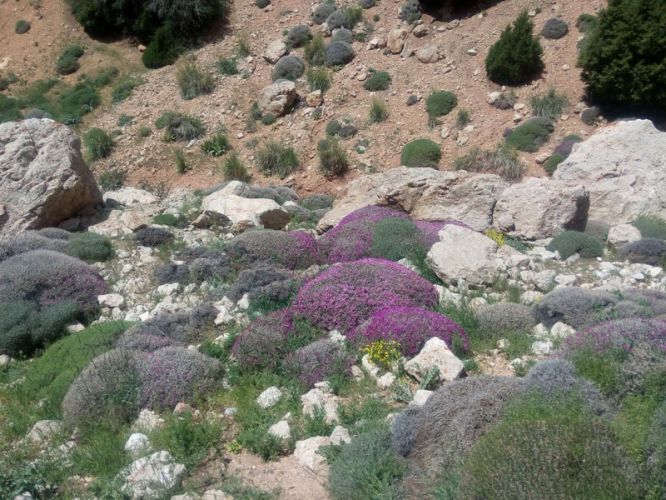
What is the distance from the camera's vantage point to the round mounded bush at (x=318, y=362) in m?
6.07

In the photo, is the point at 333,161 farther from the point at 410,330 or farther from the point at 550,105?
the point at 410,330

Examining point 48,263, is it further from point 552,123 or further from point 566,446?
point 552,123

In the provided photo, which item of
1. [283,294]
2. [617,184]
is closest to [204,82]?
[617,184]

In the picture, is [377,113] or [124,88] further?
[124,88]

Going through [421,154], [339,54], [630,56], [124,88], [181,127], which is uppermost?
[630,56]

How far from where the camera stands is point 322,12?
27125 millimetres

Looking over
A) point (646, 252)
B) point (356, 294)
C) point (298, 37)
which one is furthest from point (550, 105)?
point (356, 294)

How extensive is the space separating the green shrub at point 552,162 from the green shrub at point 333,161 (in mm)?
A: 5788

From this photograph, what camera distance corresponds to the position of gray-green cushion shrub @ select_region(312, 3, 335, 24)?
27.0 m

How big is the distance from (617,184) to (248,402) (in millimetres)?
10047

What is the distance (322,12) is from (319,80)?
4595 millimetres

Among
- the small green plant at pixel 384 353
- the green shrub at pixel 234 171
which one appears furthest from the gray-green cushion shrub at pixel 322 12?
the small green plant at pixel 384 353

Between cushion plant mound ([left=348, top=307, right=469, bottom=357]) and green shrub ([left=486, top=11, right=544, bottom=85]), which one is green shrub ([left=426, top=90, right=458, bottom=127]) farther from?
cushion plant mound ([left=348, top=307, right=469, bottom=357])

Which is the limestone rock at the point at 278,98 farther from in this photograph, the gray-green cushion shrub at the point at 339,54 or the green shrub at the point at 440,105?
the green shrub at the point at 440,105
